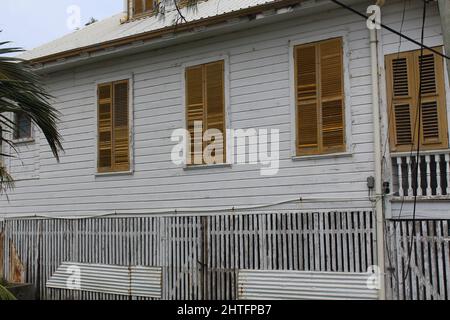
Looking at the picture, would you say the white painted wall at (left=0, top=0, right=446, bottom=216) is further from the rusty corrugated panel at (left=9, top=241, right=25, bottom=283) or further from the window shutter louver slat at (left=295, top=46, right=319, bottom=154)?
the rusty corrugated panel at (left=9, top=241, right=25, bottom=283)

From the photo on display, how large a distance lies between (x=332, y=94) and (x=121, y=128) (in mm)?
4639

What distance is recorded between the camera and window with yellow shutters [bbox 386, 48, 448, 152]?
862cm

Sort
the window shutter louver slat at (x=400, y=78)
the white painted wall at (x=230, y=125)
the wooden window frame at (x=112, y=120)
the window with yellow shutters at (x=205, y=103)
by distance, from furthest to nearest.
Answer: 1. the wooden window frame at (x=112, y=120)
2. the window with yellow shutters at (x=205, y=103)
3. the white painted wall at (x=230, y=125)
4. the window shutter louver slat at (x=400, y=78)

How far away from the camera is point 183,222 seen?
1082cm

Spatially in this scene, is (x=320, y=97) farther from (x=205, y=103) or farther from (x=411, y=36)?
(x=205, y=103)

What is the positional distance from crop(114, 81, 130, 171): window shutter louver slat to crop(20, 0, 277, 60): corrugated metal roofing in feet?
3.63

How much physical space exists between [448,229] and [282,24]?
4.39m

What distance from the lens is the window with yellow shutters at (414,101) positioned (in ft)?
28.3

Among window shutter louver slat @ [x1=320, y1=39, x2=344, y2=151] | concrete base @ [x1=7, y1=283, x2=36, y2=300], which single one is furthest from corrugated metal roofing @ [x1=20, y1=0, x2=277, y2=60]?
concrete base @ [x1=7, y1=283, x2=36, y2=300]

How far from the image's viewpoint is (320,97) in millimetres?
9625

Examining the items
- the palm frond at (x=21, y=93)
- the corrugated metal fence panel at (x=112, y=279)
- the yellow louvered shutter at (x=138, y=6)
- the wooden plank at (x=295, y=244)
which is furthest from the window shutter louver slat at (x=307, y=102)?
the yellow louvered shutter at (x=138, y=6)

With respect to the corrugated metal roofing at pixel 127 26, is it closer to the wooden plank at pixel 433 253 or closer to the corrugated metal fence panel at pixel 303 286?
the corrugated metal fence panel at pixel 303 286

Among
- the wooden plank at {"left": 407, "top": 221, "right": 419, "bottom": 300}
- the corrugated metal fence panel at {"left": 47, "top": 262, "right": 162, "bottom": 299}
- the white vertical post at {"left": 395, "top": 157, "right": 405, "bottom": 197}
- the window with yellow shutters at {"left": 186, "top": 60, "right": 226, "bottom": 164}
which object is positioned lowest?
the corrugated metal fence panel at {"left": 47, "top": 262, "right": 162, "bottom": 299}
